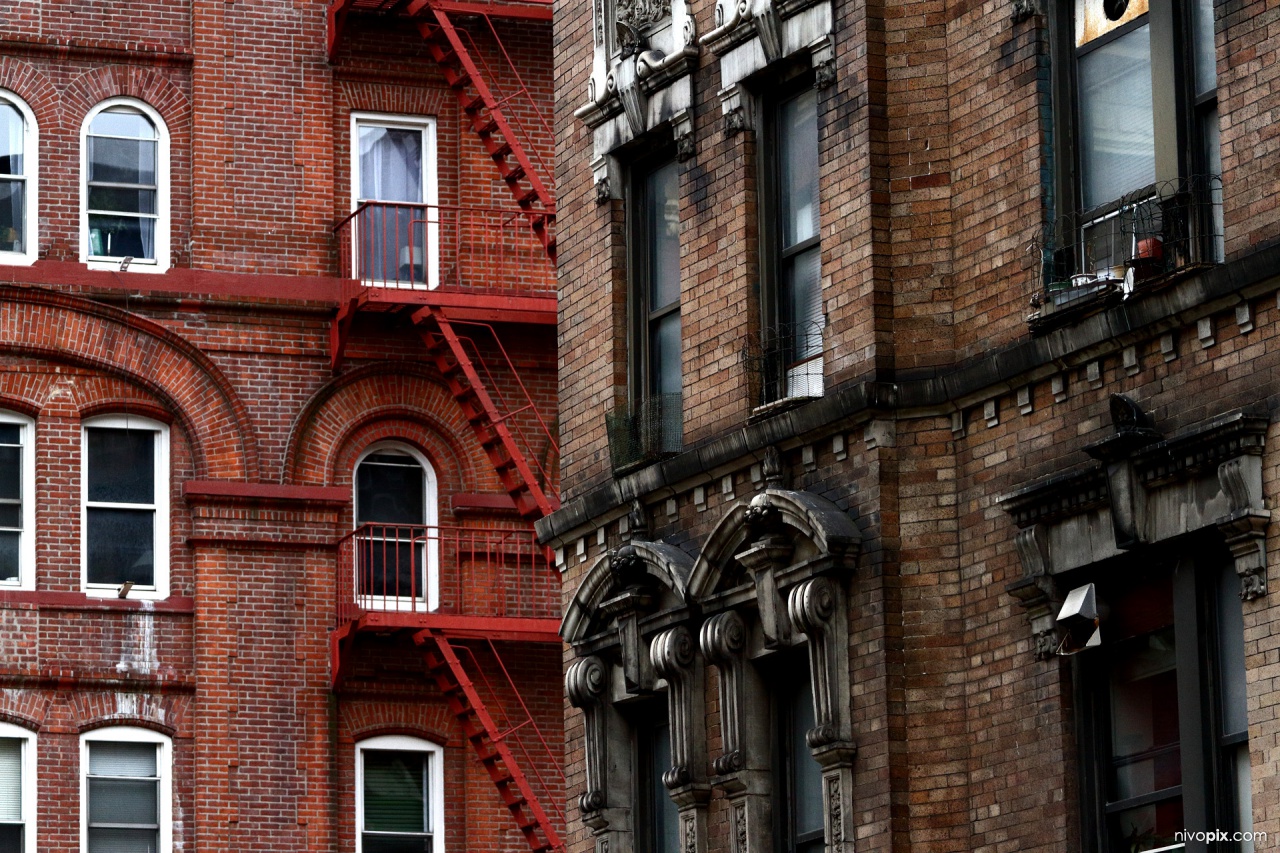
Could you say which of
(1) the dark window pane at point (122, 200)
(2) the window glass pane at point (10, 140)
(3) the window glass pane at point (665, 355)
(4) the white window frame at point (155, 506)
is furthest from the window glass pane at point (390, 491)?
(3) the window glass pane at point (665, 355)

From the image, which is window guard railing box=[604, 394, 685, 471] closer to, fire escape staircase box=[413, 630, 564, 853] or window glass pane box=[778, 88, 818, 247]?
window glass pane box=[778, 88, 818, 247]

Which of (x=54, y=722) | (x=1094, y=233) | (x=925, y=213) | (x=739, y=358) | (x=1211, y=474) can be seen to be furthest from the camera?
(x=54, y=722)

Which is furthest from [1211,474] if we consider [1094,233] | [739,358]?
[739,358]

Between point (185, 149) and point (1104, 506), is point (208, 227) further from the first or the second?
point (1104, 506)

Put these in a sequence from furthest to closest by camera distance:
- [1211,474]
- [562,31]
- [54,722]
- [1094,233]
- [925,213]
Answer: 1. [54,722]
2. [562,31]
3. [925,213]
4. [1094,233]
5. [1211,474]

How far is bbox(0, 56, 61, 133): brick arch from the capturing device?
116 ft

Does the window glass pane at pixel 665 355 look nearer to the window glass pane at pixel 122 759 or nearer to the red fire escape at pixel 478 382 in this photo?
the red fire escape at pixel 478 382

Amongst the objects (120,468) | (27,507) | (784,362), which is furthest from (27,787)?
(784,362)

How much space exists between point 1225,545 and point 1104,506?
41.4 inches

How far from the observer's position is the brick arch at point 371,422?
35719 mm

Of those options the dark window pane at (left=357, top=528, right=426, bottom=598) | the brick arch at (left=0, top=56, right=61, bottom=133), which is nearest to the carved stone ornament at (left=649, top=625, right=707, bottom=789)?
the dark window pane at (left=357, top=528, right=426, bottom=598)

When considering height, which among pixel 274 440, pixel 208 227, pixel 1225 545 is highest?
pixel 208 227

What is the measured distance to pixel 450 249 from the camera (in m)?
36.7

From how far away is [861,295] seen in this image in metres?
21.6
